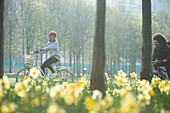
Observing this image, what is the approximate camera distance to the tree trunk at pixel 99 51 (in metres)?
4.34

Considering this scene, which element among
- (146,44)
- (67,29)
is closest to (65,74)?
(146,44)

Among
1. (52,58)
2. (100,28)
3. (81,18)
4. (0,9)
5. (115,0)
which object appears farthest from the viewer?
(115,0)

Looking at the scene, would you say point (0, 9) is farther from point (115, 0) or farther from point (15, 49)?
point (115, 0)

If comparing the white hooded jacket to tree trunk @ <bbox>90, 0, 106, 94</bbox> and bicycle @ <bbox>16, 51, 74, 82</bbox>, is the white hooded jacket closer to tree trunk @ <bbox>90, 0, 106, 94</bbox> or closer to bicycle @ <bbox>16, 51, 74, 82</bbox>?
bicycle @ <bbox>16, 51, 74, 82</bbox>

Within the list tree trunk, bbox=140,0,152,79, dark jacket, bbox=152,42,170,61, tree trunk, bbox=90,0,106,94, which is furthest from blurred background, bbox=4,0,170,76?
tree trunk, bbox=90,0,106,94

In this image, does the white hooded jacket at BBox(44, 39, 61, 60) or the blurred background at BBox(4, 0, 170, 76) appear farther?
the blurred background at BBox(4, 0, 170, 76)

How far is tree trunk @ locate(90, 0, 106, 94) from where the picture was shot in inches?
171

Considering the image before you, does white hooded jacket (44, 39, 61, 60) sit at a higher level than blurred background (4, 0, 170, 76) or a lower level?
lower

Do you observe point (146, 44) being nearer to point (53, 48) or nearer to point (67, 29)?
point (53, 48)

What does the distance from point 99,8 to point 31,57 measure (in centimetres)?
329

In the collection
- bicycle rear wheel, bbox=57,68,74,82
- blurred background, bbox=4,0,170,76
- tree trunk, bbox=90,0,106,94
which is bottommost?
bicycle rear wheel, bbox=57,68,74,82

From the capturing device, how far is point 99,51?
4324mm

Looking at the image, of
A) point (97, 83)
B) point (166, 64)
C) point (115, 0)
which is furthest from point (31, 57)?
point (115, 0)

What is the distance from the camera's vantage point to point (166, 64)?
20.0 ft
